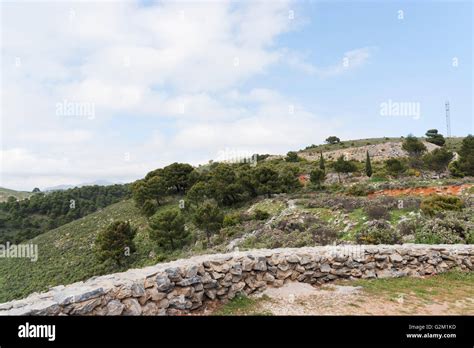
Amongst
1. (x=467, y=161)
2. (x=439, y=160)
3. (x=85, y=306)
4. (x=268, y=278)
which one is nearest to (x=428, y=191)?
(x=467, y=161)

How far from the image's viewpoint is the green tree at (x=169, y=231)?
2002cm

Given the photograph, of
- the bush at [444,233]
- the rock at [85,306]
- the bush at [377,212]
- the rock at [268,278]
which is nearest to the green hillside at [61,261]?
the bush at [377,212]

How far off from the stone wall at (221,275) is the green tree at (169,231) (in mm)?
14146

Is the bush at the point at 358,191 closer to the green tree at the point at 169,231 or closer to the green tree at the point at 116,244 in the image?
the green tree at the point at 169,231

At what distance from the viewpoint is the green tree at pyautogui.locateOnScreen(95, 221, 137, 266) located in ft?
67.8

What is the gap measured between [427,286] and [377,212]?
312 inches

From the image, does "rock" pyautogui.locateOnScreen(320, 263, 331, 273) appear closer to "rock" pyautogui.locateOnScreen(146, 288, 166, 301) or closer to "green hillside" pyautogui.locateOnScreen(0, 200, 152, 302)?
"rock" pyautogui.locateOnScreen(146, 288, 166, 301)

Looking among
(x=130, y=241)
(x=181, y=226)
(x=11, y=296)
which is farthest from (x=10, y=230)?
(x=181, y=226)

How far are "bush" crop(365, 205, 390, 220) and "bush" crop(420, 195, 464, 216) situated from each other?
61.6 inches

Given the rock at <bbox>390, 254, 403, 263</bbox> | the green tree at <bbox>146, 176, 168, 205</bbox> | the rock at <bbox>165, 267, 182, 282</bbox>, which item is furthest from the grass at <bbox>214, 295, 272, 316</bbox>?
the green tree at <bbox>146, 176, 168, 205</bbox>

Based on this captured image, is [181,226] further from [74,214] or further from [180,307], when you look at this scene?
[74,214]

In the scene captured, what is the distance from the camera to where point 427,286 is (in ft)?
22.2
